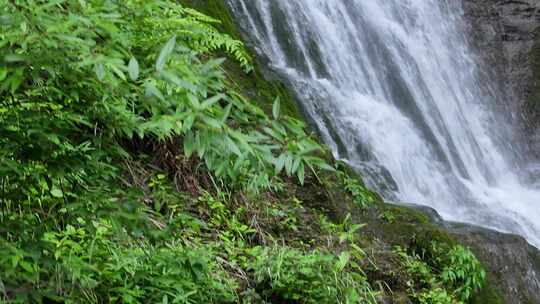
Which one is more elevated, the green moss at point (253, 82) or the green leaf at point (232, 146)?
the green leaf at point (232, 146)

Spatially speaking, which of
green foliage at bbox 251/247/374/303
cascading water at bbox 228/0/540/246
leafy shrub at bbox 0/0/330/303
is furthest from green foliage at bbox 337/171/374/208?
leafy shrub at bbox 0/0/330/303

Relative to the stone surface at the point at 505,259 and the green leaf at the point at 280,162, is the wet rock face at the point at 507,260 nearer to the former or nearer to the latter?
the stone surface at the point at 505,259

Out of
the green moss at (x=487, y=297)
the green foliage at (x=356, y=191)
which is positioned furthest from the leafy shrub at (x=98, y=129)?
the green moss at (x=487, y=297)

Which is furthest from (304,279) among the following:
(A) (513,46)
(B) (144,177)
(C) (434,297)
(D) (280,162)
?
(A) (513,46)

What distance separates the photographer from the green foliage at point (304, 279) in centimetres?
375

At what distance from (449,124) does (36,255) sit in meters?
11.6

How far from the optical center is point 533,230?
10.6 metres

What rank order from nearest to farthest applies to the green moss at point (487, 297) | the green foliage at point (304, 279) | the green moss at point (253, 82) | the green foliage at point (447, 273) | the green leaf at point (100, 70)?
1. the green leaf at point (100, 70)
2. the green foliage at point (304, 279)
3. the green foliage at point (447, 273)
4. the green moss at point (487, 297)
5. the green moss at point (253, 82)

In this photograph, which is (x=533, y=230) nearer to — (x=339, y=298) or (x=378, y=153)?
(x=378, y=153)

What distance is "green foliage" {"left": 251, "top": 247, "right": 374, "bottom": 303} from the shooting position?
12.3 ft

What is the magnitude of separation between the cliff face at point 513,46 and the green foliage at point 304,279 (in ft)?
44.1

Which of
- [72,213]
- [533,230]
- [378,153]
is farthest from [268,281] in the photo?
[533,230]

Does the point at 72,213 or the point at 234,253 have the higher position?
the point at 72,213

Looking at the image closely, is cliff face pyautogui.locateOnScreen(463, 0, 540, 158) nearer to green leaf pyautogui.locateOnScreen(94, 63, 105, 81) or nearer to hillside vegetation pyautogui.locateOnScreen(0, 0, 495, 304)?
hillside vegetation pyautogui.locateOnScreen(0, 0, 495, 304)
